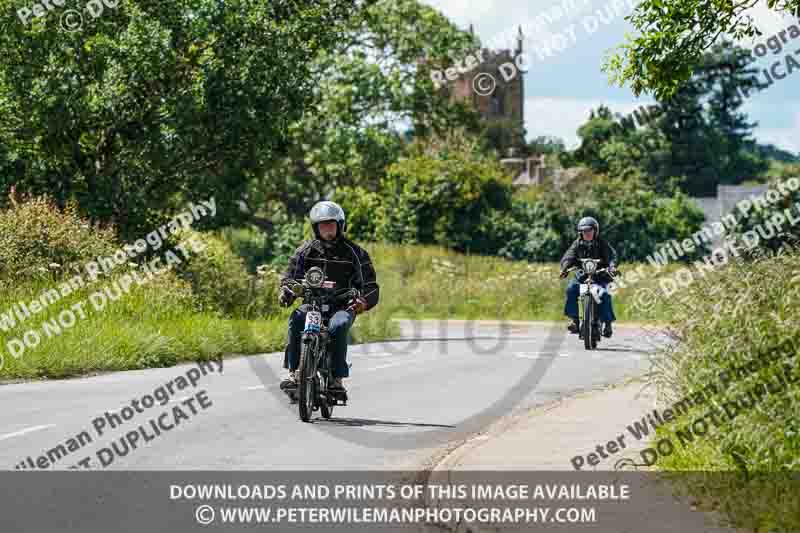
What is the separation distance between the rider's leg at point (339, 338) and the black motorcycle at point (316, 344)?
0.16 ft

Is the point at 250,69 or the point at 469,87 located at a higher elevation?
the point at 469,87

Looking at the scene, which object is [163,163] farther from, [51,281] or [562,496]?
[562,496]

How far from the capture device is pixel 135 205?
2730 cm

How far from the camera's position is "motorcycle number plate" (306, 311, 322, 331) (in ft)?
39.2

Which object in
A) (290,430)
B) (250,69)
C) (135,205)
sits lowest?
(290,430)

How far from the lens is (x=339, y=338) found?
12312 mm

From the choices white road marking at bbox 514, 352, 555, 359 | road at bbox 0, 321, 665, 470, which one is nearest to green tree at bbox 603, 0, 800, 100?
road at bbox 0, 321, 665, 470

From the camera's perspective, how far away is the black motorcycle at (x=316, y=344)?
11930 millimetres

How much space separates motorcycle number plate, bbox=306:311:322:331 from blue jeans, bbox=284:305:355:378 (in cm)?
16

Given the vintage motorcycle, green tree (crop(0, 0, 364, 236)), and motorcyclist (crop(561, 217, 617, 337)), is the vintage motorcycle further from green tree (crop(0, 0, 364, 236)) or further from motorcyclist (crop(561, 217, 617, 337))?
green tree (crop(0, 0, 364, 236))

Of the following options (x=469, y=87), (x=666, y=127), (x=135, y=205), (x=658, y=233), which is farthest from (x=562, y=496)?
(x=469, y=87)

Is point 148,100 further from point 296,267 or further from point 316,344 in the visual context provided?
point 316,344

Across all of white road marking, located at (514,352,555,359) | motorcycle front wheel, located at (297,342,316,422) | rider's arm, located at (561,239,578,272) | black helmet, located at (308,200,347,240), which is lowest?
white road marking, located at (514,352,555,359)

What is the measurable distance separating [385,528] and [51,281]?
1479 centimetres
